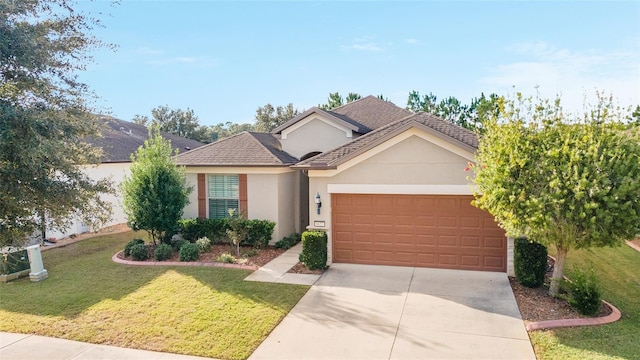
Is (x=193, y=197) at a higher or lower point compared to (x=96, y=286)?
higher

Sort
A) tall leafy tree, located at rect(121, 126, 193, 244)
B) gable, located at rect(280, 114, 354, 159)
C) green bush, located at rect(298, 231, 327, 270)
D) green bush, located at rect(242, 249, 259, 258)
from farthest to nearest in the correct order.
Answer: gable, located at rect(280, 114, 354, 159) < green bush, located at rect(242, 249, 259, 258) < tall leafy tree, located at rect(121, 126, 193, 244) < green bush, located at rect(298, 231, 327, 270)

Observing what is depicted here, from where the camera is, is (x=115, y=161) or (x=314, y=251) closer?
(x=314, y=251)

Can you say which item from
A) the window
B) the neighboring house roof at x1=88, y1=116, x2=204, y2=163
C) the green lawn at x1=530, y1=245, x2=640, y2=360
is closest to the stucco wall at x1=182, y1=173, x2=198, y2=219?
the window

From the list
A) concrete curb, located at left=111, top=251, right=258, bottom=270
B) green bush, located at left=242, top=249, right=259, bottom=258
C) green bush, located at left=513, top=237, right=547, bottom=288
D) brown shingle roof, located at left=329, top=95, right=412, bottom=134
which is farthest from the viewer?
brown shingle roof, located at left=329, top=95, right=412, bottom=134

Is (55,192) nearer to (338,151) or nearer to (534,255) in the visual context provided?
(338,151)

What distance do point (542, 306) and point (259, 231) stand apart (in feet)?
30.0

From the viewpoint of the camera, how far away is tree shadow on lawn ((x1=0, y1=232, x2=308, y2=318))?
924 centimetres

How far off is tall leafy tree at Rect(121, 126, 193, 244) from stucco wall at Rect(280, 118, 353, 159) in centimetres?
515

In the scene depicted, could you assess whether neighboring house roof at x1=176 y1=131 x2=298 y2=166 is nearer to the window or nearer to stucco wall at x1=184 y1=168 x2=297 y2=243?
stucco wall at x1=184 y1=168 x2=297 y2=243

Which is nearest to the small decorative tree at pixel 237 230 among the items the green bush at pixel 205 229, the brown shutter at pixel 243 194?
the green bush at pixel 205 229

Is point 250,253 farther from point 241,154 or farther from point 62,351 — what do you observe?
point 62,351

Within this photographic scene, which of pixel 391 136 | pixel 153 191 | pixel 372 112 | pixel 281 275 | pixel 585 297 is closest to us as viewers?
pixel 585 297

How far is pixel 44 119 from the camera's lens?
637 cm

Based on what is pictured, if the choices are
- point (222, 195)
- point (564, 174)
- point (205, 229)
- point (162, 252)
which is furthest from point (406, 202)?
point (162, 252)
